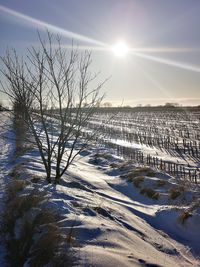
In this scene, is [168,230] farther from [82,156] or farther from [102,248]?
[82,156]

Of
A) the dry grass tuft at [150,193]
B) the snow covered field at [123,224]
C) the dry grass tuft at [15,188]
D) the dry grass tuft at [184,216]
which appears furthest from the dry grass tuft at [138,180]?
the dry grass tuft at [15,188]

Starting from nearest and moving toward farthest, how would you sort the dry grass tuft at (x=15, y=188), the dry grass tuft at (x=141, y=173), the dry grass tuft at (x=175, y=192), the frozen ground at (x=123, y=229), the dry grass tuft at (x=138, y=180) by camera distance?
1. the frozen ground at (x=123, y=229)
2. the dry grass tuft at (x=15, y=188)
3. the dry grass tuft at (x=175, y=192)
4. the dry grass tuft at (x=138, y=180)
5. the dry grass tuft at (x=141, y=173)

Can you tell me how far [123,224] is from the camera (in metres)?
6.26

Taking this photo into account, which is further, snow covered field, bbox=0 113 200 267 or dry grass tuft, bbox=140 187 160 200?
dry grass tuft, bbox=140 187 160 200

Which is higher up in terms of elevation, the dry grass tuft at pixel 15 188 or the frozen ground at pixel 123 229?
the dry grass tuft at pixel 15 188

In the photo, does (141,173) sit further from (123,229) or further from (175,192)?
(123,229)

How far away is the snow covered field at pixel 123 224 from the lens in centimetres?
461

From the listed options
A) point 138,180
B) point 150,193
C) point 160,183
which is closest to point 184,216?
point 150,193

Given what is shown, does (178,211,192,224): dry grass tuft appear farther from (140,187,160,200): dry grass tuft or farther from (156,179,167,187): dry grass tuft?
(156,179,167,187): dry grass tuft

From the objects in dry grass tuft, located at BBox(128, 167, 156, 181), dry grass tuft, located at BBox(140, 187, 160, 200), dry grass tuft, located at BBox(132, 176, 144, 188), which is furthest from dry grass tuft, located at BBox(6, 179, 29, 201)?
dry grass tuft, located at BBox(128, 167, 156, 181)

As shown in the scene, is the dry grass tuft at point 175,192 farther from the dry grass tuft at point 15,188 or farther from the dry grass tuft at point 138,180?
the dry grass tuft at point 15,188

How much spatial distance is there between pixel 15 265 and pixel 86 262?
3.64ft

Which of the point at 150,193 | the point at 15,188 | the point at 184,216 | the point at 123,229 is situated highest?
the point at 15,188

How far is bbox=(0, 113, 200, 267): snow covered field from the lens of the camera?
4.61m
